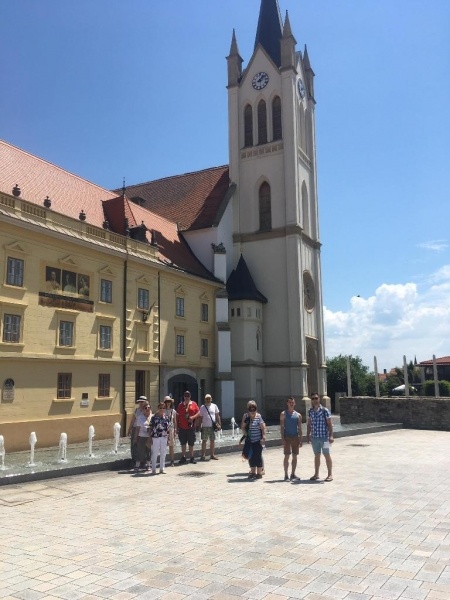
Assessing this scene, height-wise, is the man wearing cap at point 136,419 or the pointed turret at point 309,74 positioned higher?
the pointed turret at point 309,74

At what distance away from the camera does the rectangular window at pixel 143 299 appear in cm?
2644

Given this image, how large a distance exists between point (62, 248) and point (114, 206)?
7.80 metres

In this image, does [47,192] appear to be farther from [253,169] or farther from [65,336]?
[253,169]

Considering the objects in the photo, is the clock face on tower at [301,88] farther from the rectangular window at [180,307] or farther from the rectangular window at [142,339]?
the rectangular window at [142,339]

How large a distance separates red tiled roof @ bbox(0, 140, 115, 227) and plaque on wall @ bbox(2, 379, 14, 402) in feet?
25.4

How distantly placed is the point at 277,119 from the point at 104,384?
23.9 metres

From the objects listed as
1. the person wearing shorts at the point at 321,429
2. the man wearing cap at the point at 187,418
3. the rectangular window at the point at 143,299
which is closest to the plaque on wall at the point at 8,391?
the man wearing cap at the point at 187,418

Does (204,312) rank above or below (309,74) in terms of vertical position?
below

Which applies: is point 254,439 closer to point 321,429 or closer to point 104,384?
point 321,429

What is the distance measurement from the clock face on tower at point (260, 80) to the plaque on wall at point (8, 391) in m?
29.2

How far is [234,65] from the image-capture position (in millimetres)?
40906

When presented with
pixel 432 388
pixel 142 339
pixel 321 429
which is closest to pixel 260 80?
pixel 142 339

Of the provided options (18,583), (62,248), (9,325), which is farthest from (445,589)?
(62,248)

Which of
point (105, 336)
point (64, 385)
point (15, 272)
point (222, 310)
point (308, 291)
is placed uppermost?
point (308, 291)
